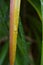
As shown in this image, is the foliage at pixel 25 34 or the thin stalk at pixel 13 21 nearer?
the thin stalk at pixel 13 21

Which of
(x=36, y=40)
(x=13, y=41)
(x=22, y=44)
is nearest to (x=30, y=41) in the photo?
(x=36, y=40)

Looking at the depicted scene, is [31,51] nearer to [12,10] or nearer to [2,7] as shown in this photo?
[2,7]

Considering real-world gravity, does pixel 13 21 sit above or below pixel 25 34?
above

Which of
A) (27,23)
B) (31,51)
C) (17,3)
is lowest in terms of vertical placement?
(31,51)

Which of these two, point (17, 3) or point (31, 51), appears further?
point (31, 51)

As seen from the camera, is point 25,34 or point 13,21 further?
point 25,34

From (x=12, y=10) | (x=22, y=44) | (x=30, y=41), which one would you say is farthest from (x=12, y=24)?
(x=30, y=41)

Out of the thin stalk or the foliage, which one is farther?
the foliage

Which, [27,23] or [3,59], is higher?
[27,23]

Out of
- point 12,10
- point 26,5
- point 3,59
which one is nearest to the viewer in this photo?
point 12,10

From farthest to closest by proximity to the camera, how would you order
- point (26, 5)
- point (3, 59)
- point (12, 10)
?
point (26, 5) < point (3, 59) < point (12, 10)
